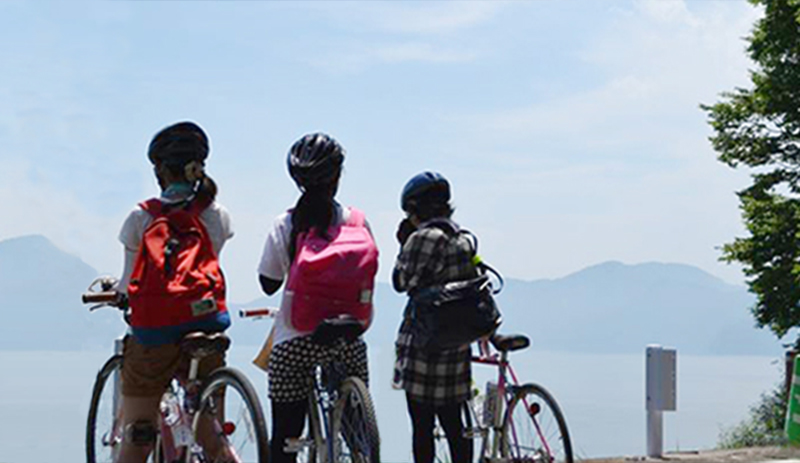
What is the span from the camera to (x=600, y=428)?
10430mm

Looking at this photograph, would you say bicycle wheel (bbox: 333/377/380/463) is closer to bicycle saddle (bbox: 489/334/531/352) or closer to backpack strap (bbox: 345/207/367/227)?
Result: backpack strap (bbox: 345/207/367/227)

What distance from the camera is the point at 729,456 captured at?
1053cm

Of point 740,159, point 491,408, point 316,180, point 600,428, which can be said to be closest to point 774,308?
point 740,159

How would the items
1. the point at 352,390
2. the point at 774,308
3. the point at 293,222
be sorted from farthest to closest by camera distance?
the point at 774,308 < the point at 293,222 < the point at 352,390

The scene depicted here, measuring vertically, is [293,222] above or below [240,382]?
above

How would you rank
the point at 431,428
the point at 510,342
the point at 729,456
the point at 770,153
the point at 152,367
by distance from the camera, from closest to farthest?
the point at 152,367
the point at 431,428
the point at 510,342
the point at 729,456
the point at 770,153

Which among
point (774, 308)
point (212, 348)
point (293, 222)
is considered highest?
point (774, 308)

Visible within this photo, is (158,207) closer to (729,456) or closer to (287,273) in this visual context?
(287,273)

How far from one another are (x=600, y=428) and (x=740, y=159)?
14990 millimetres

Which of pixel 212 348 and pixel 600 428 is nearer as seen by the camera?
pixel 212 348

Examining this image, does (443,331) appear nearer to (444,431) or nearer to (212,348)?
(444,431)

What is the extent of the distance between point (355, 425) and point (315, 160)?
131 cm

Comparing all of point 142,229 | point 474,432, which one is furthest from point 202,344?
point 474,432

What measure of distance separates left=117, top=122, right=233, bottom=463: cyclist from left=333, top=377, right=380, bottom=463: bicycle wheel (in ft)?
2.01
